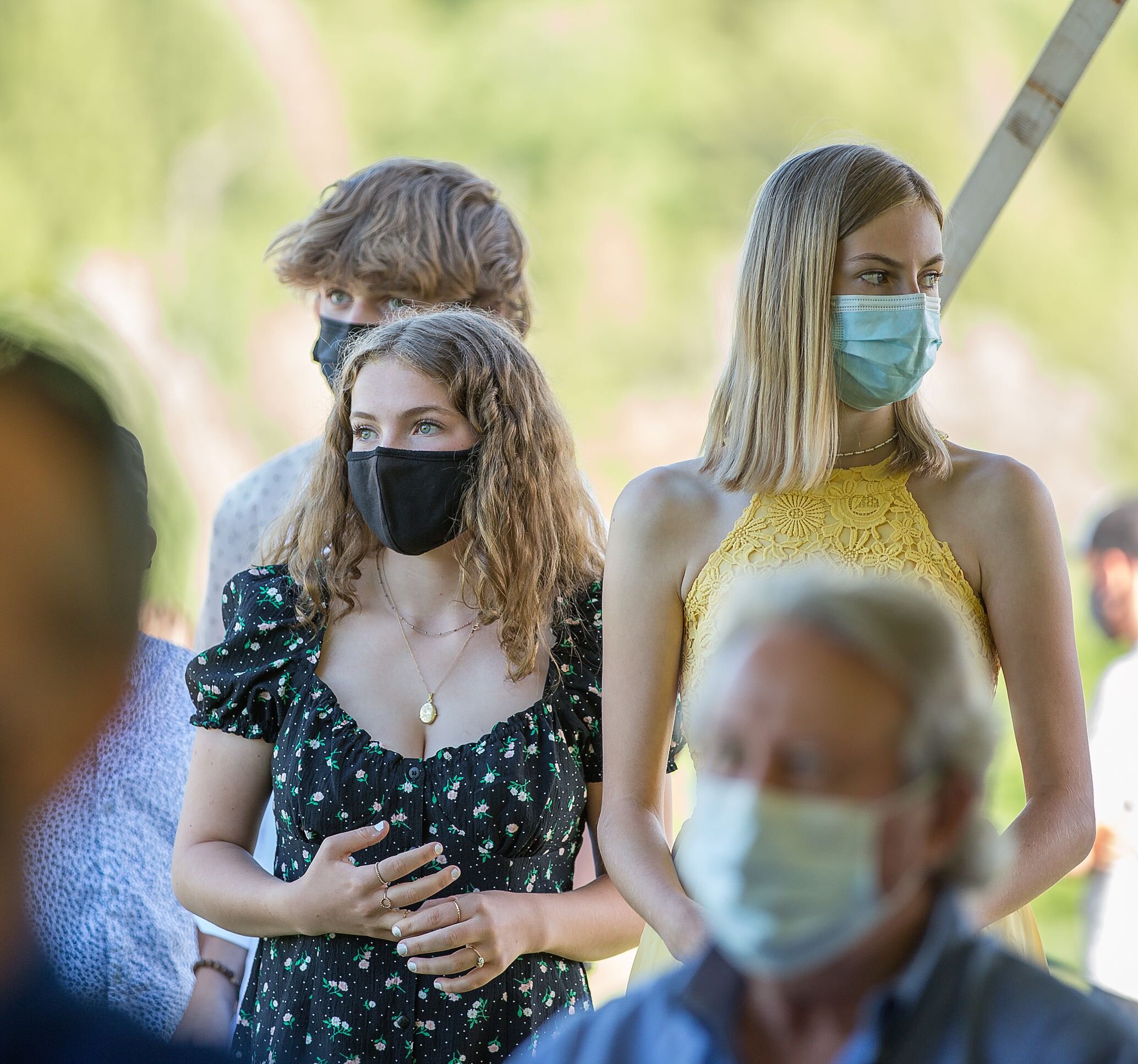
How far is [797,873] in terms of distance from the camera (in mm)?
1078

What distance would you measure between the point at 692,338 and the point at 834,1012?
944 centimetres

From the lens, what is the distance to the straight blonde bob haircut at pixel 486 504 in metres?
2.48

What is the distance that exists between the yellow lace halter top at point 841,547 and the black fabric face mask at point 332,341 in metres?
1.06

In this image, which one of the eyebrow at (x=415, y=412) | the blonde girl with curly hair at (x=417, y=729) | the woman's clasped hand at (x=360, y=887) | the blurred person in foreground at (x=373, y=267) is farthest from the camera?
the blurred person in foreground at (x=373, y=267)

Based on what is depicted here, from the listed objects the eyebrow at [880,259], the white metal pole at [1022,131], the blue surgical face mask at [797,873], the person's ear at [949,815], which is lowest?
the blue surgical face mask at [797,873]

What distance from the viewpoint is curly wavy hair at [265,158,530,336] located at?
3098 mm

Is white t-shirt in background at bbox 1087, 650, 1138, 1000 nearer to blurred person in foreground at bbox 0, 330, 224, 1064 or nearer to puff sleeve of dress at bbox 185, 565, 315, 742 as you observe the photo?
puff sleeve of dress at bbox 185, 565, 315, 742

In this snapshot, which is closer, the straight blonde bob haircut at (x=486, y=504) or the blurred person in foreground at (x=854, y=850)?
the blurred person in foreground at (x=854, y=850)

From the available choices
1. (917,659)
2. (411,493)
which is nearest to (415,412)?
(411,493)

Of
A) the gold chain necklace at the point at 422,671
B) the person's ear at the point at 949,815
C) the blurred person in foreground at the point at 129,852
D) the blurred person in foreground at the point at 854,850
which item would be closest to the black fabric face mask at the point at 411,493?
the gold chain necklace at the point at 422,671

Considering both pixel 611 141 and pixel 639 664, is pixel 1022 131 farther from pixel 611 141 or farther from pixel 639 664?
pixel 611 141

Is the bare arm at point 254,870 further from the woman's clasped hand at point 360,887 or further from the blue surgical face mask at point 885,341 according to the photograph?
the blue surgical face mask at point 885,341

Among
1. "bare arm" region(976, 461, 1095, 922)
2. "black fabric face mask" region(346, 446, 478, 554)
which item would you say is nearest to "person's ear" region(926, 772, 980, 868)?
"bare arm" region(976, 461, 1095, 922)

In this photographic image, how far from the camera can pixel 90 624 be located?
80 cm
